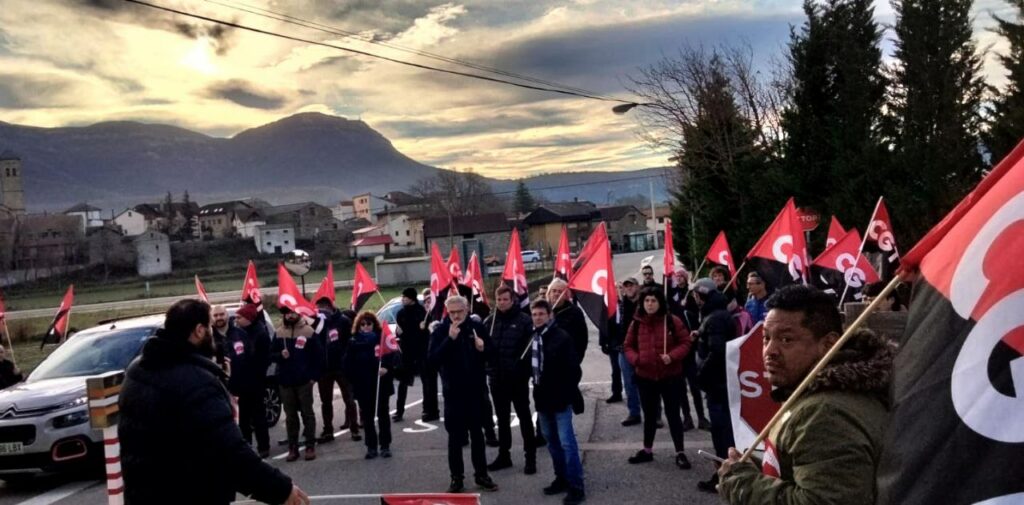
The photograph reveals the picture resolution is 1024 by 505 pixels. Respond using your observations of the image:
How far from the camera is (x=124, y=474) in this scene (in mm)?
3684

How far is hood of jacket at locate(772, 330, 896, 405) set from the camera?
89.8 inches

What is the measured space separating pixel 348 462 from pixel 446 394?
2278 millimetres

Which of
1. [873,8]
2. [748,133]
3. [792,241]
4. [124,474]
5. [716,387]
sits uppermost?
[873,8]

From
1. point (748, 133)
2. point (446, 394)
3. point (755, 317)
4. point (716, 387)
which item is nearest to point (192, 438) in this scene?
point (446, 394)

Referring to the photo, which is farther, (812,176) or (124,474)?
(812,176)

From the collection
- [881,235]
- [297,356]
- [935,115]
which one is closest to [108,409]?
[297,356]

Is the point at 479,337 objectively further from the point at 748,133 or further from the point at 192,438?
the point at 748,133

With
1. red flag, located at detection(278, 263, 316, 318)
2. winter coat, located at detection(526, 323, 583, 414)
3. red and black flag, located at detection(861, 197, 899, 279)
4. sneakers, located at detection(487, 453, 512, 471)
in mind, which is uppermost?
red and black flag, located at detection(861, 197, 899, 279)

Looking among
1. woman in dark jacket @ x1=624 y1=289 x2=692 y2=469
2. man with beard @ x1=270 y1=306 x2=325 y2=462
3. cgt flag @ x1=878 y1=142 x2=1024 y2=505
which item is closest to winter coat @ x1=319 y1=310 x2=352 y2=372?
man with beard @ x1=270 y1=306 x2=325 y2=462

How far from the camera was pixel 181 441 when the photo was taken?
3635mm

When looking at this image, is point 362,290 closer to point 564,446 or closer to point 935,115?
point 564,446

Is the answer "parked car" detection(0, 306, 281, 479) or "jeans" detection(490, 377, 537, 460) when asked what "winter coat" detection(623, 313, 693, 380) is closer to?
"jeans" detection(490, 377, 537, 460)

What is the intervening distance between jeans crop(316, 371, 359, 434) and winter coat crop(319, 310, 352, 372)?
0.16 metres

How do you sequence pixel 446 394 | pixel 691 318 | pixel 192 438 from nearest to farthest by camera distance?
pixel 192 438
pixel 446 394
pixel 691 318
